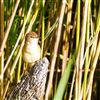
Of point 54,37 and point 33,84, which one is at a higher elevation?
point 54,37

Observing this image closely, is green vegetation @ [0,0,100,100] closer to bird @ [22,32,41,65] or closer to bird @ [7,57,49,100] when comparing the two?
bird @ [22,32,41,65]

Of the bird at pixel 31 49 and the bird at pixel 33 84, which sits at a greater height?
the bird at pixel 31 49

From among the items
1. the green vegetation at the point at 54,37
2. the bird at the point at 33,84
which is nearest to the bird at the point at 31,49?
the green vegetation at the point at 54,37

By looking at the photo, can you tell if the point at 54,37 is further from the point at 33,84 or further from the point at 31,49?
the point at 33,84

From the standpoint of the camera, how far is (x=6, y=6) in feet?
4.86

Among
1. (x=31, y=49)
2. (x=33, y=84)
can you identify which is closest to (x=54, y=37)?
(x=31, y=49)

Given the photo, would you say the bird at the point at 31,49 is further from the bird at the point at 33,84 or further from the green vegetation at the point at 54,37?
the bird at the point at 33,84

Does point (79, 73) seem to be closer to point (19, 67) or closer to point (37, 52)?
point (37, 52)

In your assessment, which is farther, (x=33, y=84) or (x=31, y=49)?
(x=31, y=49)

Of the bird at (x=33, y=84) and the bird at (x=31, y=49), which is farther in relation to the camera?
the bird at (x=31, y=49)

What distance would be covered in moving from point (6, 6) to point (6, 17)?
0.15 feet

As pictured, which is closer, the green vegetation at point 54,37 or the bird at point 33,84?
the bird at point 33,84

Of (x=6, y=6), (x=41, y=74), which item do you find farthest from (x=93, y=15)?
(x=41, y=74)

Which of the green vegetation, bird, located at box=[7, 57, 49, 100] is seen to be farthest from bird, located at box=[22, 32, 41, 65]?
bird, located at box=[7, 57, 49, 100]
